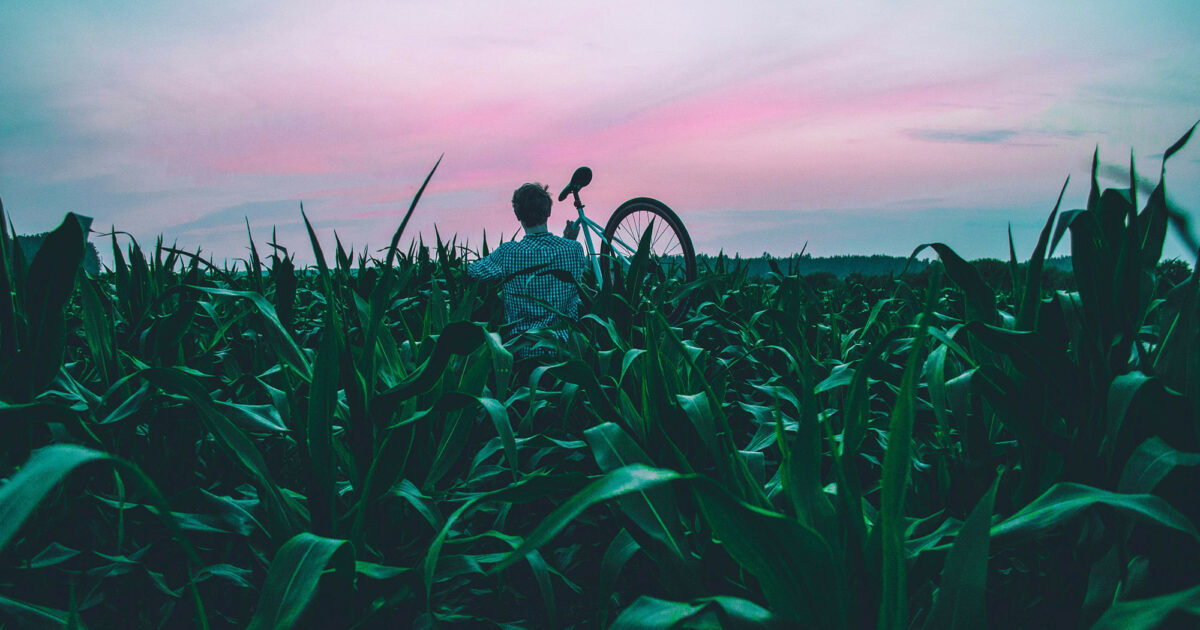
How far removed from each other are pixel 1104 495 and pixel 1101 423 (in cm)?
24

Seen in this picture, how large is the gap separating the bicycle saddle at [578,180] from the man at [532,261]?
4.61 ft

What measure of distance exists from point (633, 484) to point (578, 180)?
5402mm

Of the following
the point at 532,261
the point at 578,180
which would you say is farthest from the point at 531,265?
the point at 578,180

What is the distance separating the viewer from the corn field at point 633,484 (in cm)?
54

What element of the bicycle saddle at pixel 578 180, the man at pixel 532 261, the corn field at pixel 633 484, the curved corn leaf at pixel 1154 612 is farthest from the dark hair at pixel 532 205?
the curved corn leaf at pixel 1154 612

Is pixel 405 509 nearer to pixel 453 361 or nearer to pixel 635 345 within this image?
pixel 453 361

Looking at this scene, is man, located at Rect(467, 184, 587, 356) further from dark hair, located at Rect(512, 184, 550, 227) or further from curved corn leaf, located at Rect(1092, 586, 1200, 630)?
curved corn leaf, located at Rect(1092, 586, 1200, 630)

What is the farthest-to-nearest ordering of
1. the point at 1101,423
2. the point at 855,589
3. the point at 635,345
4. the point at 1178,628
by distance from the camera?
the point at 635,345 < the point at 1101,423 < the point at 855,589 < the point at 1178,628

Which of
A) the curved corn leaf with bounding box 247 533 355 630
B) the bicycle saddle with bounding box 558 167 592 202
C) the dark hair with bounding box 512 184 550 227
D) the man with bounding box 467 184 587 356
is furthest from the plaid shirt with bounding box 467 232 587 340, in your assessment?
the curved corn leaf with bounding box 247 533 355 630

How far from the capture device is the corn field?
0.54 meters

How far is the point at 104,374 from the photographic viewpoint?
3.84ft

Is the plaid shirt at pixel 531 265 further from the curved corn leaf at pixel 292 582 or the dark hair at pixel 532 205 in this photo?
the curved corn leaf at pixel 292 582

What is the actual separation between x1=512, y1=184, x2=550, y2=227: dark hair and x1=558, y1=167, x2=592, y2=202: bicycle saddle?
4.87 ft

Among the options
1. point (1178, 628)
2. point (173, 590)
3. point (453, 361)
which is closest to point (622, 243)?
point (453, 361)
